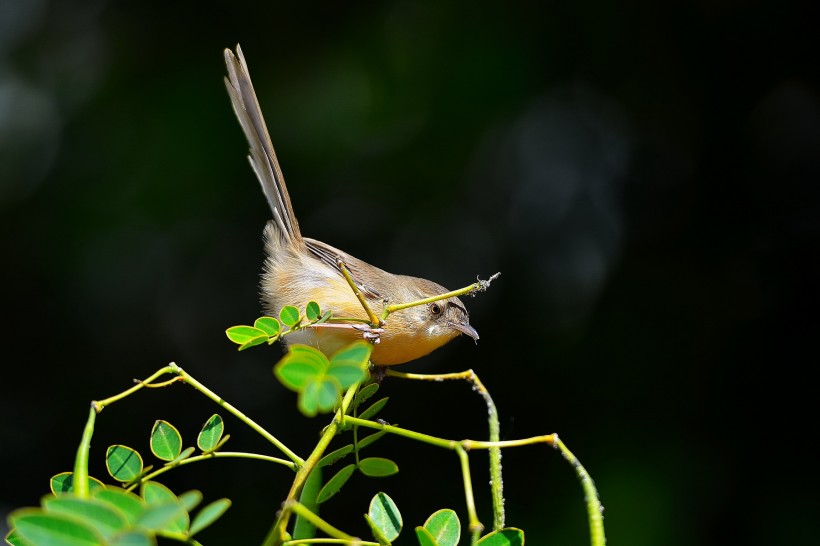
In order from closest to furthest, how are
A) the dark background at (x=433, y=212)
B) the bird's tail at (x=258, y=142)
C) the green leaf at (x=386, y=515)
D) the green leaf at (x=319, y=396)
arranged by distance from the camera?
the green leaf at (x=319, y=396) < the green leaf at (x=386, y=515) < the bird's tail at (x=258, y=142) < the dark background at (x=433, y=212)

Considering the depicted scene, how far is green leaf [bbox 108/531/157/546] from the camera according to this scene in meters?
1.02

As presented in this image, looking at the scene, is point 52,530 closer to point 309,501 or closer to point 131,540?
point 131,540

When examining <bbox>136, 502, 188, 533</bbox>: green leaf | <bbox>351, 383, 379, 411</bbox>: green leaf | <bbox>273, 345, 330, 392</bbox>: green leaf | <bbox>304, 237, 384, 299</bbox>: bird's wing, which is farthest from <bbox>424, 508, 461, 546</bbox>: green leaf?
<bbox>304, 237, 384, 299</bbox>: bird's wing

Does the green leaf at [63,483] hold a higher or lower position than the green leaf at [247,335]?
lower

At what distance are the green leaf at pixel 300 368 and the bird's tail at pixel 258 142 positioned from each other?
2.00 m

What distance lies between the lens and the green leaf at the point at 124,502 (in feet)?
3.70

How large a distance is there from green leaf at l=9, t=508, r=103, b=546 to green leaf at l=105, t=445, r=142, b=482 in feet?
1.89

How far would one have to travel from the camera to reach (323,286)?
3.80m

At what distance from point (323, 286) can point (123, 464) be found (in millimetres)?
2183

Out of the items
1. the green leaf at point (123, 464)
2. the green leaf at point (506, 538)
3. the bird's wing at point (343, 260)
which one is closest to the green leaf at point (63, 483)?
the green leaf at point (123, 464)

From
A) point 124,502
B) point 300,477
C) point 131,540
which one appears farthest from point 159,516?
point 300,477

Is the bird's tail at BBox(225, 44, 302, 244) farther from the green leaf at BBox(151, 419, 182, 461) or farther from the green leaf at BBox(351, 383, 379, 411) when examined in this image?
the green leaf at BBox(151, 419, 182, 461)

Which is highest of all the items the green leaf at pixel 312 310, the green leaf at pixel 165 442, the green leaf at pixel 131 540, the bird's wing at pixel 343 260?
the bird's wing at pixel 343 260

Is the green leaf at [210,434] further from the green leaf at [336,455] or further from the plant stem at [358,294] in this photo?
the plant stem at [358,294]
